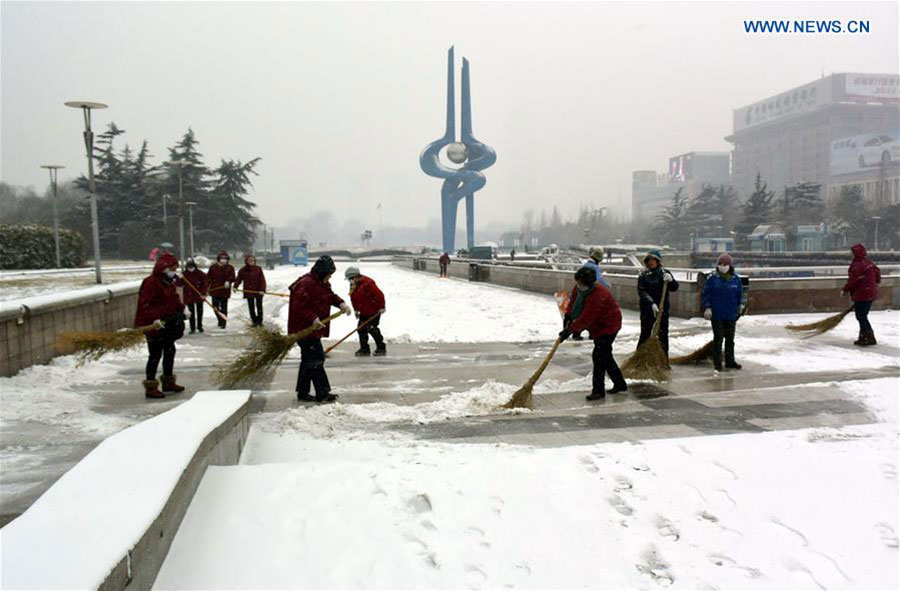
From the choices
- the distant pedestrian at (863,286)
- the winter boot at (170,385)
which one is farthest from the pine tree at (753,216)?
the winter boot at (170,385)

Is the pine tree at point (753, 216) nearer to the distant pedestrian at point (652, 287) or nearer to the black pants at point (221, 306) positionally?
the black pants at point (221, 306)

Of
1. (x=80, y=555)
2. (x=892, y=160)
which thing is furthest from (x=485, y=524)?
(x=892, y=160)

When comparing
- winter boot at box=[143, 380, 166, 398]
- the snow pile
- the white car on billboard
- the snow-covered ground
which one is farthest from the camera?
the white car on billboard

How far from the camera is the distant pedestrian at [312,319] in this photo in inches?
288

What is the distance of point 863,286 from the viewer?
1053 centimetres

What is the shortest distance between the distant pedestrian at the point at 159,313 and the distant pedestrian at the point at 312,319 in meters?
1.48

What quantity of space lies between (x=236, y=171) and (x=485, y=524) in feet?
232

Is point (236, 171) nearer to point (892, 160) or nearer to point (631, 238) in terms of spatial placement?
point (631, 238)

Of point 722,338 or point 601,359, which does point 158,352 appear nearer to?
point 601,359

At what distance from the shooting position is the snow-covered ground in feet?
11.4

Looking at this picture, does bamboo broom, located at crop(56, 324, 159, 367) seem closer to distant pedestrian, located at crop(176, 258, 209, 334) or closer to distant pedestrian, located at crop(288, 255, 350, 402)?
distant pedestrian, located at crop(288, 255, 350, 402)

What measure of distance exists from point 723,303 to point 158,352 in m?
7.37

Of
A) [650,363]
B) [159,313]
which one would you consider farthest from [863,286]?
[159,313]

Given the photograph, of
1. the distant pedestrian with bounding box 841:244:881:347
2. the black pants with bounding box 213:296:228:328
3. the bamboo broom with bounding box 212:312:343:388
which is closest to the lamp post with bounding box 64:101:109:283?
the black pants with bounding box 213:296:228:328
